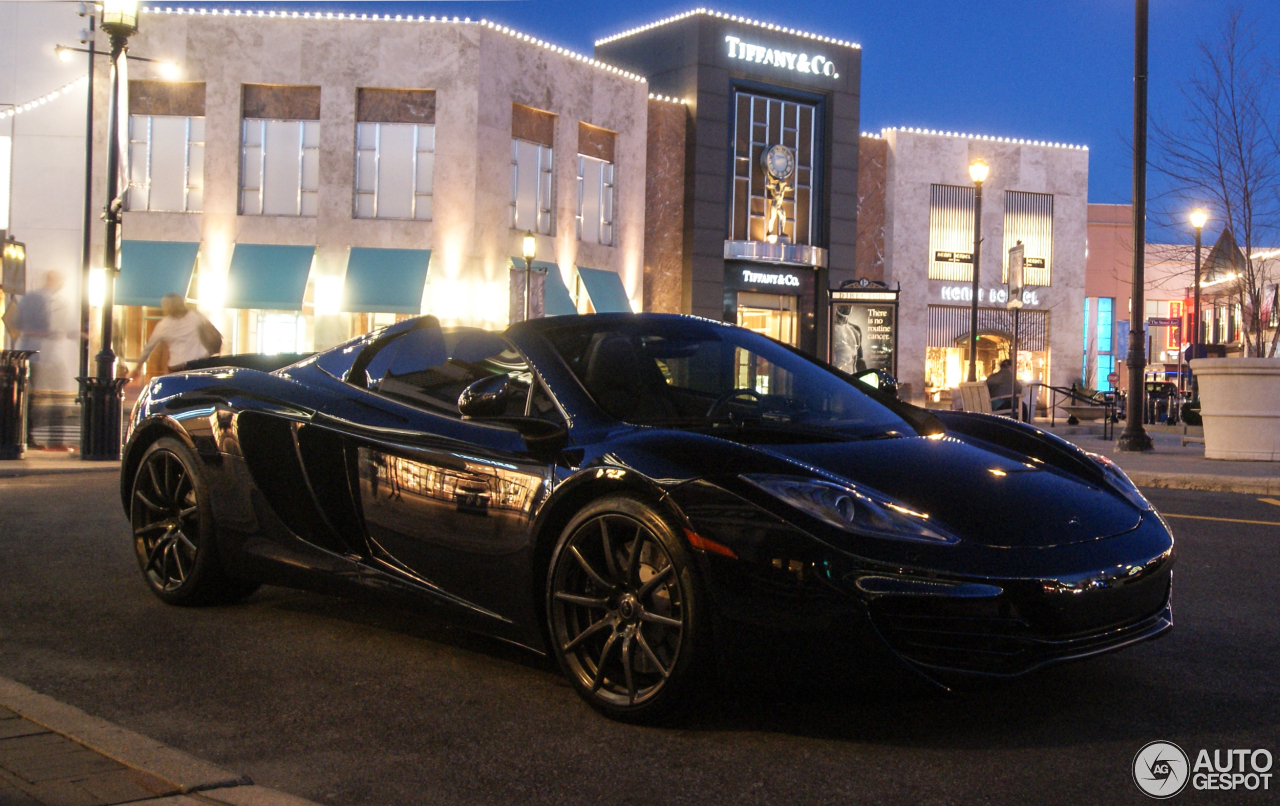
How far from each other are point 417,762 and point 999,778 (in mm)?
1515

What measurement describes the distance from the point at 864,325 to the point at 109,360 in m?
18.8

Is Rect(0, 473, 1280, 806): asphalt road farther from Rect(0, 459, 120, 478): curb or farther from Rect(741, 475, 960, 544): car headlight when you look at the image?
Rect(0, 459, 120, 478): curb

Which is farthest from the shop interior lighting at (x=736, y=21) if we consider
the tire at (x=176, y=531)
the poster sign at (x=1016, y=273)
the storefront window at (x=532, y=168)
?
the tire at (x=176, y=531)

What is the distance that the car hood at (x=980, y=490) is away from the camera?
3492mm

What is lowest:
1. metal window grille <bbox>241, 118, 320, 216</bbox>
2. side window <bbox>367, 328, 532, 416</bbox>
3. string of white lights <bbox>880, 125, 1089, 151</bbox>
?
side window <bbox>367, 328, 532, 416</bbox>

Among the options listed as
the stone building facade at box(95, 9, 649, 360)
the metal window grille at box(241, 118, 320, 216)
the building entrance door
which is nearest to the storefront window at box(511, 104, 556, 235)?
the stone building facade at box(95, 9, 649, 360)

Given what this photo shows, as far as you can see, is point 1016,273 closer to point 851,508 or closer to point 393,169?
point 393,169

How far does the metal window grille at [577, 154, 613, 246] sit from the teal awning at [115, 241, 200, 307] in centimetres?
1059

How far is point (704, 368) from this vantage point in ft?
14.9

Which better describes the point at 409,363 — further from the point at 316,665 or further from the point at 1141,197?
the point at 1141,197

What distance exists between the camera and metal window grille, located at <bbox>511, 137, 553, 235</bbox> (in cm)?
3325

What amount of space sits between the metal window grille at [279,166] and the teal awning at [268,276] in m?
1.09

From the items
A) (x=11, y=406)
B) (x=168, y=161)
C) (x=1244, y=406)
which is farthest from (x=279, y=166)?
(x=1244, y=406)

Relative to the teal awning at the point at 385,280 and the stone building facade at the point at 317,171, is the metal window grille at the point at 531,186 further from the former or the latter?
the teal awning at the point at 385,280
